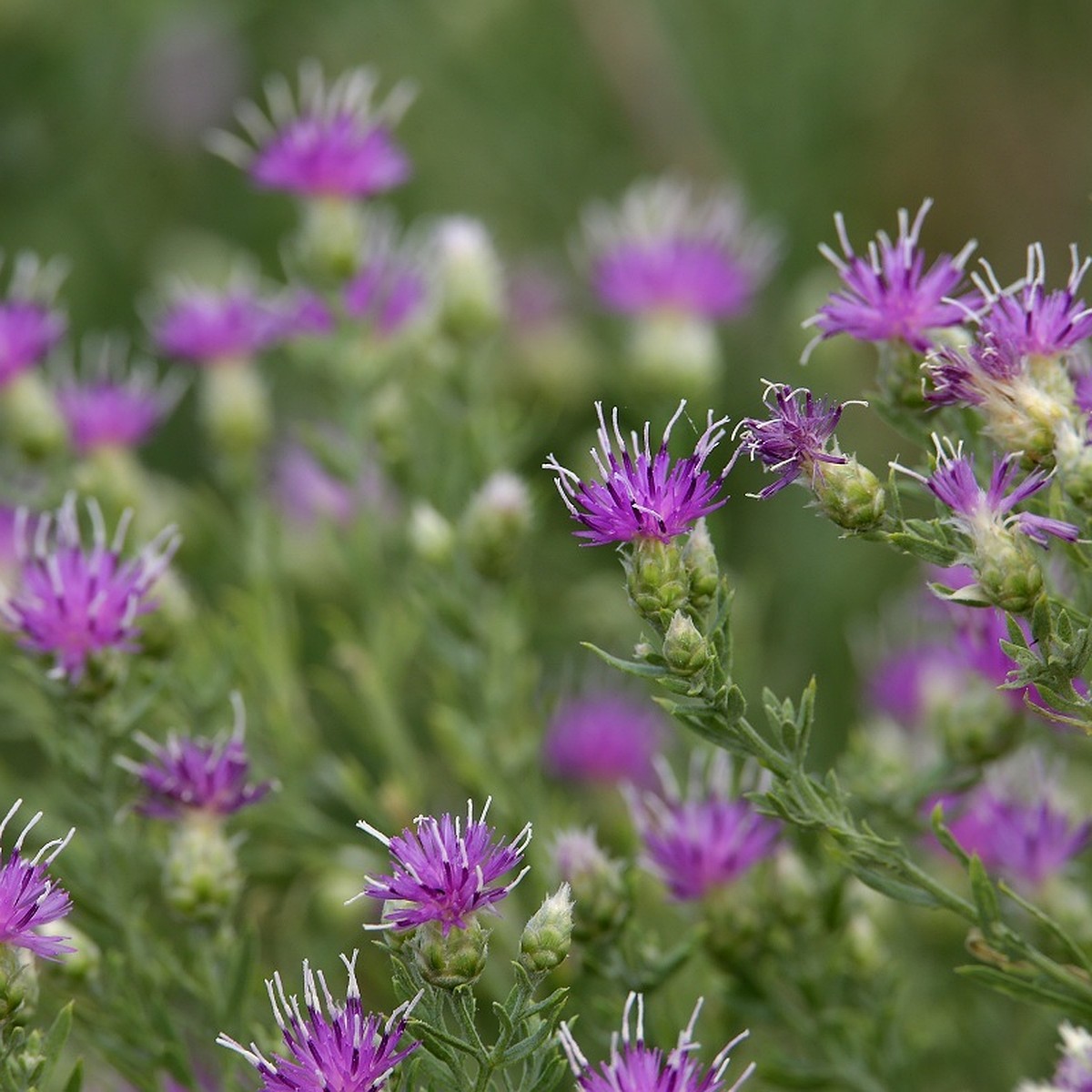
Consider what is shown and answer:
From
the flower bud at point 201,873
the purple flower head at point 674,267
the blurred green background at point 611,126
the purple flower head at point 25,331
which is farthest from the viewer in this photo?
the blurred green background at point 611,126

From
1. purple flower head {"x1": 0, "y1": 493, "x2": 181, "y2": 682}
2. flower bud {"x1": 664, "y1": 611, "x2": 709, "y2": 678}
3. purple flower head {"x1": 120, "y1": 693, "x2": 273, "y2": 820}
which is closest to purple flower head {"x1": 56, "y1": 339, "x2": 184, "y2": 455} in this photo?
purple flower head {"x1": 0, "y1": 493, "x2": 181, "y2": 682}

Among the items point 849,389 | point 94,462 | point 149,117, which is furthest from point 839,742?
point 149,117

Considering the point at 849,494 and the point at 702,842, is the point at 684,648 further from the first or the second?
the point at 702,842

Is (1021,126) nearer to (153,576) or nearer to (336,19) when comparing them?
(336,19)

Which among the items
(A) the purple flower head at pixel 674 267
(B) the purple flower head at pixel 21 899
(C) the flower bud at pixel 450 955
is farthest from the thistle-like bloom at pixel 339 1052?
(A) the purple flower head at pixel 674 267

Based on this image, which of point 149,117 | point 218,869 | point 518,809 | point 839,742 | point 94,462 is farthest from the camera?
point 149,117

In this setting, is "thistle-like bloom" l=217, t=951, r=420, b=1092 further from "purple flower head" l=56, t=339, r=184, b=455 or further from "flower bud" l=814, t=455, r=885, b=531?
"purple flower head" l=56, t=339, r=184, b=455

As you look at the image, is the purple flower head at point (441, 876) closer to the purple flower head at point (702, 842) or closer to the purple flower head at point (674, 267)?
the purple flower head at point (702, 842)
